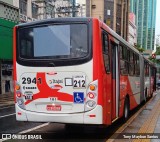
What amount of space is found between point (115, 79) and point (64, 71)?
6.92ft

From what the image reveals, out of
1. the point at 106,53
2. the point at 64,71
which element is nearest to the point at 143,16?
the point at 106,53

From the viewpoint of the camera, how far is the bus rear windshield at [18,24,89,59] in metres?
7.68

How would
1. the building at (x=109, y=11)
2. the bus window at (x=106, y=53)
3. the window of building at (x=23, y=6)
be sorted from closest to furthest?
the bus window at (x=106, y=53) < the window of building at (x=23, y=6) < the building at (x=109, y=11)

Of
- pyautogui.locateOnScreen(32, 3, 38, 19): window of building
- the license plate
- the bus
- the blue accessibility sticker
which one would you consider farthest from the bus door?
pyautogui.locateOnScreen(32, 3, 38, 19): window of building

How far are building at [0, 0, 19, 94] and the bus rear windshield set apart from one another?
1775 centimetres

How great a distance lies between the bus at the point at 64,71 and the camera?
742cm

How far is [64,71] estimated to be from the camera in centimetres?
762

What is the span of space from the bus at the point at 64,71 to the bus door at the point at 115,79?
1.56 ft

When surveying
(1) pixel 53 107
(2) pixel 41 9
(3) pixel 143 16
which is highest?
(3) pixel 143 16

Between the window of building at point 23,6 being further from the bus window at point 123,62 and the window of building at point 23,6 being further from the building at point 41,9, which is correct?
the bus window at point 123,62

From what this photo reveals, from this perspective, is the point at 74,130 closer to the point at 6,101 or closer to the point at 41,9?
the point at 6,101

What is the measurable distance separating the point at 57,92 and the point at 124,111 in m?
3.92

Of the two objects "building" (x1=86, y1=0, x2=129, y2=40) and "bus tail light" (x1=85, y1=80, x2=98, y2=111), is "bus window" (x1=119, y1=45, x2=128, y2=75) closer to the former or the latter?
"bus tail light" (x1=85, y1=80, x2=98, y2=111)

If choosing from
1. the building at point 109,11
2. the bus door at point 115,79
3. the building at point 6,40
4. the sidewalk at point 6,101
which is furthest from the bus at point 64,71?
the building at point 109,11
